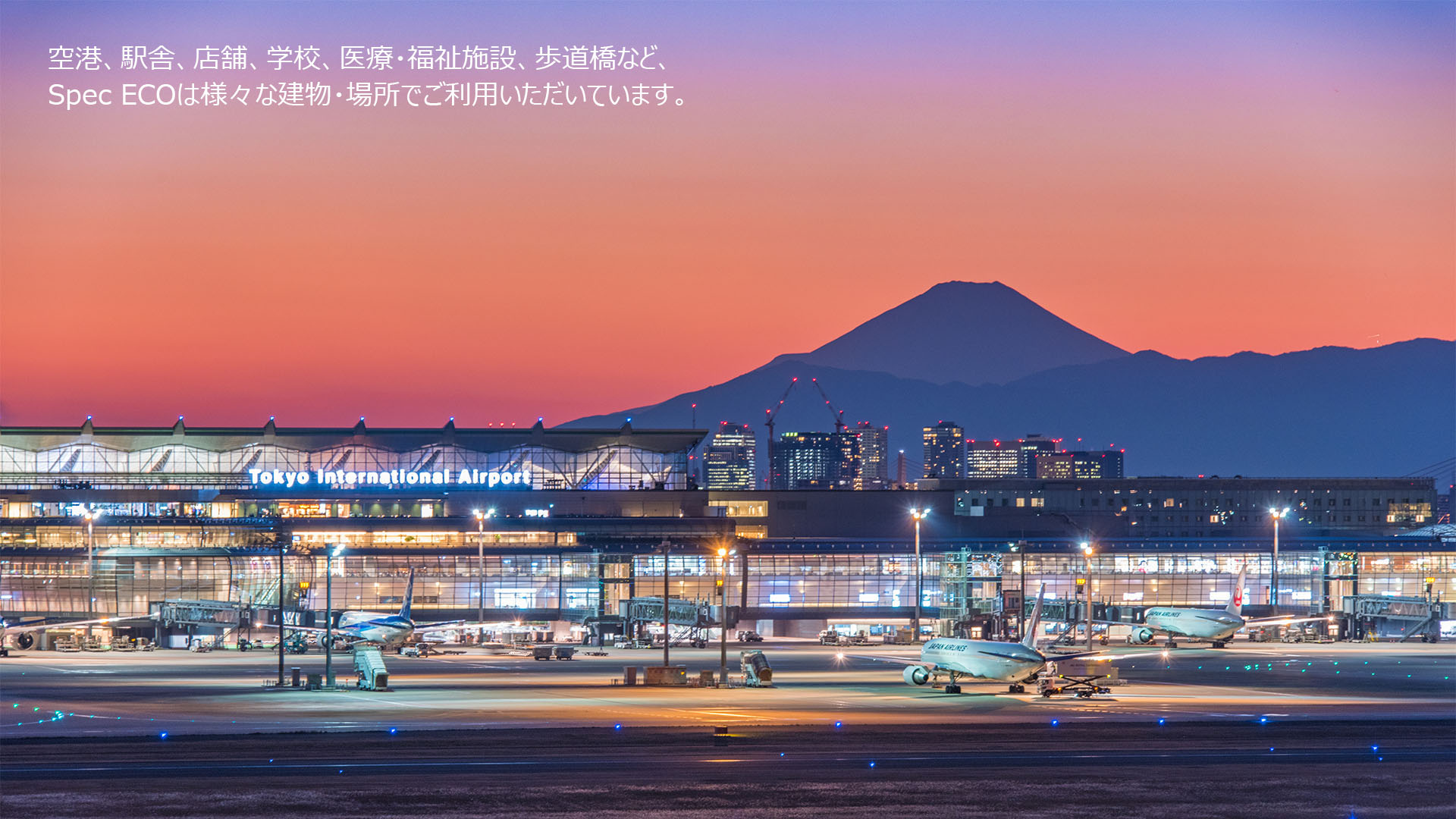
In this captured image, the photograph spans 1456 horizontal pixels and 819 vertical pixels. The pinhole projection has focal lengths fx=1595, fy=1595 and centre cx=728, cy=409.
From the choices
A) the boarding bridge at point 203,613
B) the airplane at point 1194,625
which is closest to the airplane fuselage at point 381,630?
the boarding bridge at point 203,613

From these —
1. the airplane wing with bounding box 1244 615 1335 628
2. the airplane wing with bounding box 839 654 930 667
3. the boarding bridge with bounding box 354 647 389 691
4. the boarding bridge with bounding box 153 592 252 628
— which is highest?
the boarding bridge with bounding box 354 647 389 691

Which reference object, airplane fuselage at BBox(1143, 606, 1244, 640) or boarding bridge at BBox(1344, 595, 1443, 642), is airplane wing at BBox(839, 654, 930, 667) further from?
boarding bridge at BBox(1344, 595, 1443, 642)

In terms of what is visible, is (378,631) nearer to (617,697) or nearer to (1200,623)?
(617,697)

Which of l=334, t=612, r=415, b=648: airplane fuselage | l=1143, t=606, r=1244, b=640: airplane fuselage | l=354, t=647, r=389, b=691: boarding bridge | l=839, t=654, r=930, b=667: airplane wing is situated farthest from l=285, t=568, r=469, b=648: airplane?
l=1143, t=606, r=1244, b=640: airplane fuselage

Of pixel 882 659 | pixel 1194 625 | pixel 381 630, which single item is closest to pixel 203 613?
pixel 381 630

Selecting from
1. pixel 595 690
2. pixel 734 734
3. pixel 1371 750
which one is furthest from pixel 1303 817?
pixel 595 690
